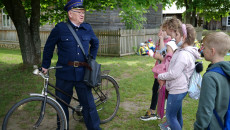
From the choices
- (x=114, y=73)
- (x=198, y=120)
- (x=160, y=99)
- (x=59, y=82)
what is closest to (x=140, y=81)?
(x=114, y=73)

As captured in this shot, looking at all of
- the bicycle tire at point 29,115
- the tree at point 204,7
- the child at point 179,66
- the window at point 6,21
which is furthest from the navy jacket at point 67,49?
the tree at point 204,7

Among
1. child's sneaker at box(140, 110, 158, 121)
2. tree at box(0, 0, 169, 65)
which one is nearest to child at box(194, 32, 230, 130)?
child's sneaker at box(140, 110, 158, 121)

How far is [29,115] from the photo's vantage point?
4582mm

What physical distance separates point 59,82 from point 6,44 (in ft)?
58.2

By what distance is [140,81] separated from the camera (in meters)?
7.50

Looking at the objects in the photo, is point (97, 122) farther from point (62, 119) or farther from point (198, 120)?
point (198, 120)

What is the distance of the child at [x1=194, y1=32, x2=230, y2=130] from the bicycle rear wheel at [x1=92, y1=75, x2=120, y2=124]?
2289 millimetres

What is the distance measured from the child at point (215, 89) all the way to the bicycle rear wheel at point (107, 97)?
2289 millimetres

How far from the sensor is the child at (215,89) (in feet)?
6.32

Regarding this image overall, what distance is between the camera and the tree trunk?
7775mm

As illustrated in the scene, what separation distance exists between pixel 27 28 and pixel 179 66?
6498 millimetres

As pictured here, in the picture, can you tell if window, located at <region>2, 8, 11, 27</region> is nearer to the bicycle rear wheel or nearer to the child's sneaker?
the bicycle rear wheel

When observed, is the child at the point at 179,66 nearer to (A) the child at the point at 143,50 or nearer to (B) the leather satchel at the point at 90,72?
(B) the leather satchel at the point at 90,72

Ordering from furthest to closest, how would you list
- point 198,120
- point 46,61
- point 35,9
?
1. point 35,9
2. point 46,61
3. point 198,120
